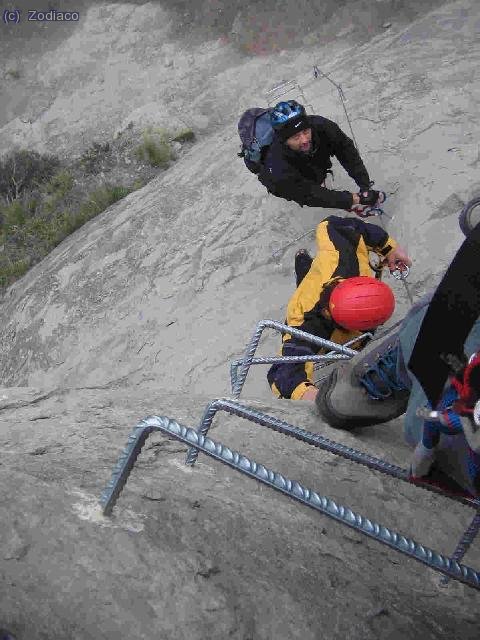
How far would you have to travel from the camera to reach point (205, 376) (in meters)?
5.82

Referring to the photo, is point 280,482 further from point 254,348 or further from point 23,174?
point 23,174

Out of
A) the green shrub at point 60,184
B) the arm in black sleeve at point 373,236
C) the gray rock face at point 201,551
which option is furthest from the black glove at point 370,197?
the green shrub at point 60,184

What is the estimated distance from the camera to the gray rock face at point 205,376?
189 cm

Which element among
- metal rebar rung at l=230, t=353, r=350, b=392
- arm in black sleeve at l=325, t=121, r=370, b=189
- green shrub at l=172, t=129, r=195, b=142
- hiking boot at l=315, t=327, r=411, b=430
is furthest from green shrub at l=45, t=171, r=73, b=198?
hiking boot at l=315, t=327, r=411, b=430

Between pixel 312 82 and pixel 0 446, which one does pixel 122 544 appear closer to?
pixel 0 446

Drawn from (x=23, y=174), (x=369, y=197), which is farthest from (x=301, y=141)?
(x=23, y=174)

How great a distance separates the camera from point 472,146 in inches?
260

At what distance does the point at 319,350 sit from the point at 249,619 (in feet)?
9.71

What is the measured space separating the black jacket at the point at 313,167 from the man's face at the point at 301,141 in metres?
0.07

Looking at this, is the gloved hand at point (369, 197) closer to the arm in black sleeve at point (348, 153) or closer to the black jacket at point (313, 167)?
the black jacket at point (313, 167)

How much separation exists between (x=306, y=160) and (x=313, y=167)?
0.14m

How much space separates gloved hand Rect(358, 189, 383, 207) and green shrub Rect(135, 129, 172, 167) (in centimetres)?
685

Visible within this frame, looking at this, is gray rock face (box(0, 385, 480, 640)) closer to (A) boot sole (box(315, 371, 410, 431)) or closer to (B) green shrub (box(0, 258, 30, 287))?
(A) boot sole (box(315, 371, 410, 431))

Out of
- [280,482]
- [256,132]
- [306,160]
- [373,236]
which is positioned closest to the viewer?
[280,482]
